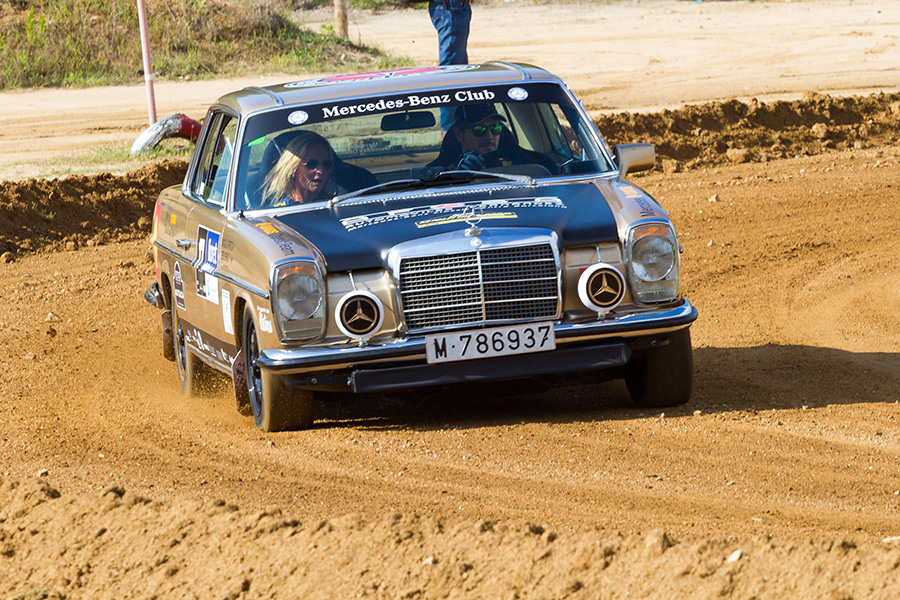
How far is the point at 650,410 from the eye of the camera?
22.2ft

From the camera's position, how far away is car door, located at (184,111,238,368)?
6.99 m

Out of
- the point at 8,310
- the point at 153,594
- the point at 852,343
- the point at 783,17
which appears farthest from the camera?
the point at 783,17

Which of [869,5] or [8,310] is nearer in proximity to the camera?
[8,310]

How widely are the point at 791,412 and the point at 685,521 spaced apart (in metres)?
2.01

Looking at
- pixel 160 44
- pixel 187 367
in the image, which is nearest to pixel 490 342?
pixel 187 367

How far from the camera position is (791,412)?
6.68 metres

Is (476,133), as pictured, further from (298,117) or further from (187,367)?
(187,367)

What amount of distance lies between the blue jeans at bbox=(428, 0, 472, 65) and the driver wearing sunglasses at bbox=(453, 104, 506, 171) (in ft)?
22.0

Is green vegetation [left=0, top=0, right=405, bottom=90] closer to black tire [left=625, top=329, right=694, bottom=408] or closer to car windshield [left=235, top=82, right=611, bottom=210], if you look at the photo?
car windshield [left=235, top=82, right=611, bottom=210]

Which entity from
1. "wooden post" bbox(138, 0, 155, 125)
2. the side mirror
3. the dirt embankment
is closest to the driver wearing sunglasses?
the side mirror

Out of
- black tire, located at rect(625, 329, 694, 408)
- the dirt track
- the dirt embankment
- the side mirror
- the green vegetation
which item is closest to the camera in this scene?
the dirt track

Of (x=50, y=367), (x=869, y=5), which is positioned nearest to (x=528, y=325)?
(x=50, y=367)

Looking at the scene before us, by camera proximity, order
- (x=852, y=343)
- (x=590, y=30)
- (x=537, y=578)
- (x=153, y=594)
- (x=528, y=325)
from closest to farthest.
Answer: (x=537, y=578) → (x=153, y=594) → (x=528, y=325) → (x=852, y=343) → (x=590, y=30)

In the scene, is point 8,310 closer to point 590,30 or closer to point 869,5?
point 590,30
